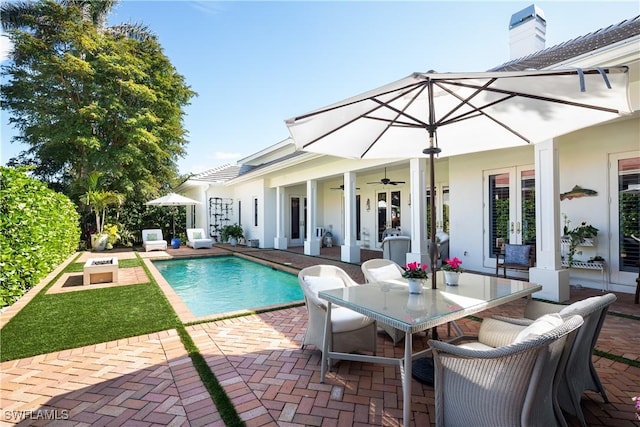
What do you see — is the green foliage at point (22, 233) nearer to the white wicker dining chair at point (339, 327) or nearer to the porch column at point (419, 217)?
the white wicker dining chair at point (339, 327)

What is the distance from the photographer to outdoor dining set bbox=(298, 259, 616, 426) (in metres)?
1.77

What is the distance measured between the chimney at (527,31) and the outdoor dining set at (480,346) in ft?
30.1

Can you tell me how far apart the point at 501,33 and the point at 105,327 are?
505 inches

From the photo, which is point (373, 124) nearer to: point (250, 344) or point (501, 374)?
point (501, 374)

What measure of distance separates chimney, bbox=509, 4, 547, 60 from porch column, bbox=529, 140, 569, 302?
5823 mm

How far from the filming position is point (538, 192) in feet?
18.1

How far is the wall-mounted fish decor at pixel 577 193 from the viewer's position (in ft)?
20.0

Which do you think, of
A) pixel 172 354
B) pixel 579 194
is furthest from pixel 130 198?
pixel 579 194

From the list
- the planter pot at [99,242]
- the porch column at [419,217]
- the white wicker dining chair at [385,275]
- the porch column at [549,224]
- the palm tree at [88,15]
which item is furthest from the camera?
the palm tree at [88,15]

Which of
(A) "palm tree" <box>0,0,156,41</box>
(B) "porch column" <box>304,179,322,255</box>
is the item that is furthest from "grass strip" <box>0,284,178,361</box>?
(A) "palm tree" <box>0,0,156,41</box>

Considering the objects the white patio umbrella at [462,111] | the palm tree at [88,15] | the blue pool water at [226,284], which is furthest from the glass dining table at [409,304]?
the palm tree at [88,15]

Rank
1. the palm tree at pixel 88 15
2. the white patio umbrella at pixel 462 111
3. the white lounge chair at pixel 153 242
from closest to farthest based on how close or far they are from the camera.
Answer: the white patio umbrella at pixel 462 111, the white lounge chair at pixel 153 242, the palm tree at pixel 88 15

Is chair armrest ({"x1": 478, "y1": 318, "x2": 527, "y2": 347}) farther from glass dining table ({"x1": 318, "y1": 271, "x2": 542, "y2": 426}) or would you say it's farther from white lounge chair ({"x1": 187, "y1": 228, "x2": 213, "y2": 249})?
white lounge chair ({"x1": 187, "y1": 228, "x2": 213, "y2": 249})

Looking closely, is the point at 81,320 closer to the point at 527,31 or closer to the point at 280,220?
the point at 280,220
